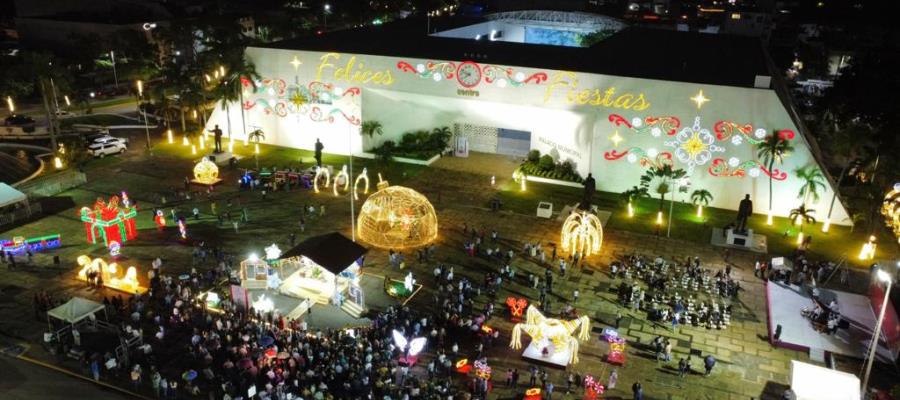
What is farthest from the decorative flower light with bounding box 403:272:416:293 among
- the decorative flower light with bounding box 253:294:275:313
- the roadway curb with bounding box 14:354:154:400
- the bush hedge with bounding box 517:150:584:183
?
the bush hedge with bounding box 517:150:584:183

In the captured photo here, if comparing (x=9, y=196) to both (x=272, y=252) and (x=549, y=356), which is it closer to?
→ (x=272, y=252)

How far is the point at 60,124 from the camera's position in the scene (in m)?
66.5

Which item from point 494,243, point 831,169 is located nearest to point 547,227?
point 494,243

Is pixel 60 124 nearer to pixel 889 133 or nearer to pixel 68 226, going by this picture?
pixel 68 226

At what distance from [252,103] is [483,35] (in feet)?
102

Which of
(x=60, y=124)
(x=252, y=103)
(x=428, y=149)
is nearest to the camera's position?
(x=428, y=149)

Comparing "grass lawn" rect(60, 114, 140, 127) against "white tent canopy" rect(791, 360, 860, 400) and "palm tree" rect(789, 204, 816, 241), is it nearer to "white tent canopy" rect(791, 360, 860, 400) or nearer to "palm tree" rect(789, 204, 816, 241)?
"palm tree" rect(789, 204, 816, 241)

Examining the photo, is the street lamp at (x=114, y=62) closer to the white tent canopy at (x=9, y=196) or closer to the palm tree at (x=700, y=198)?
the white tent canopy at (x=9, y=196)

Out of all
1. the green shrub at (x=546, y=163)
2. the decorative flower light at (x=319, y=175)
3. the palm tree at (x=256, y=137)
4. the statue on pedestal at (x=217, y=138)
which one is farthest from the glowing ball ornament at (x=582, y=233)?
the statue on pedestal at (x=217, y=138)

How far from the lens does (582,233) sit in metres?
38.8

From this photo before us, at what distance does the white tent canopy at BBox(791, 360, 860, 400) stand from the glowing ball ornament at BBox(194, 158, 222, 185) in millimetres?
40642

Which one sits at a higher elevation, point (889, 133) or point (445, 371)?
point (889, 133)

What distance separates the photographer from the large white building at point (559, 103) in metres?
45.9

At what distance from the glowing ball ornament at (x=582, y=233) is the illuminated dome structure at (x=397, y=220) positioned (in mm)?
8272
